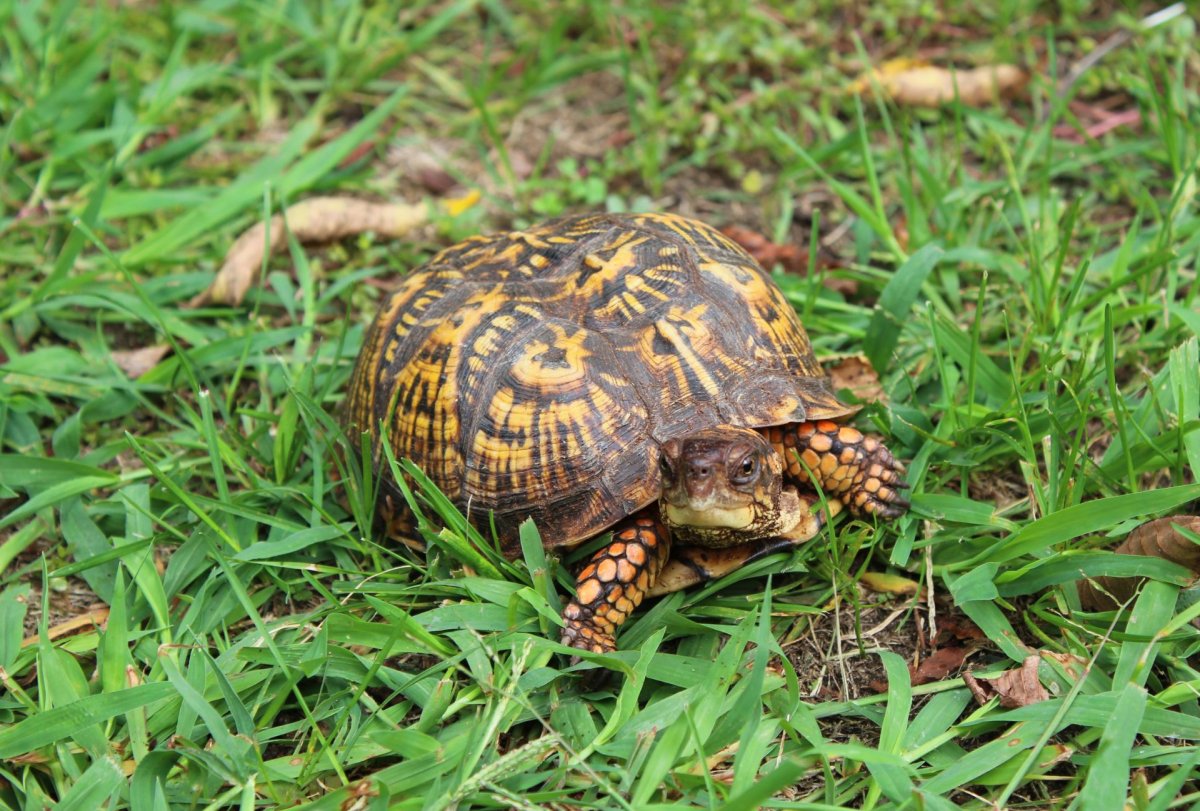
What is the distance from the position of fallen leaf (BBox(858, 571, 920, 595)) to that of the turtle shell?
1.46 feet

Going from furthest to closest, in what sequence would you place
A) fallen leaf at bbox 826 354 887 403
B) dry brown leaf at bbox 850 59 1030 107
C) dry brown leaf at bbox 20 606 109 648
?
dry brown leaf at bbox 850 59 1030 107 → fallen leaf at bbox 826 354 887 403 → dry brown leaf at bbox 20 606 109 648

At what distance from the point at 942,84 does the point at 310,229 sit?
8.96 ft

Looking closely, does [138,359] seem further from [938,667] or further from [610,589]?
[938,667]

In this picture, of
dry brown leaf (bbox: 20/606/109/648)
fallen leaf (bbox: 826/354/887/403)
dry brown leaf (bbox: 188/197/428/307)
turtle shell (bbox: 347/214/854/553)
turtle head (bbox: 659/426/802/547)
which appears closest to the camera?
turtle head (bbox: 659/426/802/547)

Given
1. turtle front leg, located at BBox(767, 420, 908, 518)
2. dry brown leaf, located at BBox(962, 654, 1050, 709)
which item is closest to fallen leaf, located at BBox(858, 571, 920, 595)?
turtle front leg, located at BBox(767, 420, 908, 518)

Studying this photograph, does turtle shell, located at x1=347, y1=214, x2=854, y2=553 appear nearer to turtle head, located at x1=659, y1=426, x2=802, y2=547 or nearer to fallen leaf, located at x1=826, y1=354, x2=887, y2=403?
turtle head, located at x1=659, y1=426, x2=802, y2=547

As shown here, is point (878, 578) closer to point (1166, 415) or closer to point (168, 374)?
point (1166, 415)

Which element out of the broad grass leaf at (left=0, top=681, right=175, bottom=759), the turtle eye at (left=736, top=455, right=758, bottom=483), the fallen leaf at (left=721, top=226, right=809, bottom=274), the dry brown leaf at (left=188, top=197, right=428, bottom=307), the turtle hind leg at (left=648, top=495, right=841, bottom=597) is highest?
the dry brown leaf at (left=188, top=197, right=428, bottom=307)

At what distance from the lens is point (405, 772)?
2.23 m

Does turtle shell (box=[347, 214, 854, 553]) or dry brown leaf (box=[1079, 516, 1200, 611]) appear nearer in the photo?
dry brown leaf (box=[1079, 516, 1200, 611])

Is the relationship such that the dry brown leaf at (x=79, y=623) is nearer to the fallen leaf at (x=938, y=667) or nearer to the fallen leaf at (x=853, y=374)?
the fallen leaf at (x=938, y=667)

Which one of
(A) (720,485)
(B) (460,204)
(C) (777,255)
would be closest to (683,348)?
(A) (720,485)

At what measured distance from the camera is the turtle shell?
2.51m

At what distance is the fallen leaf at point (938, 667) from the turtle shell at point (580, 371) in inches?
25.9
